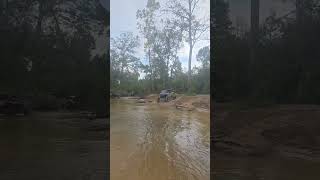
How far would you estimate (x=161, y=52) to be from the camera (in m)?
4.41

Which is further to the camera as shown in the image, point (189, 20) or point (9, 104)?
point (189, 20)

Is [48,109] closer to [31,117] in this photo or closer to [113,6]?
[31,117]

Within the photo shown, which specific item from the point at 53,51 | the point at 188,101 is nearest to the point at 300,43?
the point at 188,101

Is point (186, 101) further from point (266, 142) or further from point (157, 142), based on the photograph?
point (266, 142)

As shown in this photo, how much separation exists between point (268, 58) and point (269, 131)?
74cm

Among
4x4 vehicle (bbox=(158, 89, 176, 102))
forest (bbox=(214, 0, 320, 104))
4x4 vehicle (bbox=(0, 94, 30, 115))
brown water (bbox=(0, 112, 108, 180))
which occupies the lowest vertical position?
brown water (bbox=(0, 112, 108, 180))

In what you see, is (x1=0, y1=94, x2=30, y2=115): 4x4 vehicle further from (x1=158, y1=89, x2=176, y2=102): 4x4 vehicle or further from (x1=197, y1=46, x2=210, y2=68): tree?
(x1=197, y1=46, x2=210, y2=68): tree

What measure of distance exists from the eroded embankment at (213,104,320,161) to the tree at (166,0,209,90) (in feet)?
1.98

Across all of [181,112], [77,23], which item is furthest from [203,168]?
[77,23]

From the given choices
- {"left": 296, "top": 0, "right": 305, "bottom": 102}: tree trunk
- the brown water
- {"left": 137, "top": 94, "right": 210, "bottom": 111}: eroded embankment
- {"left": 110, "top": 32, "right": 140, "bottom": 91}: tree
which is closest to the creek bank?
{"left": 137, "top": 94, "right": 210, "bottom": 111}: eroded embankment

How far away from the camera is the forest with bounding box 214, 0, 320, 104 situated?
4.22 meters

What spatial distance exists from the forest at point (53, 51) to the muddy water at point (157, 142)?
1.07 ft

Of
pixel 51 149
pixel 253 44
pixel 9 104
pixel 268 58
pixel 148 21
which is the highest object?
pixel 148 21

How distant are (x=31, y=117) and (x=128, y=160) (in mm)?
1075
